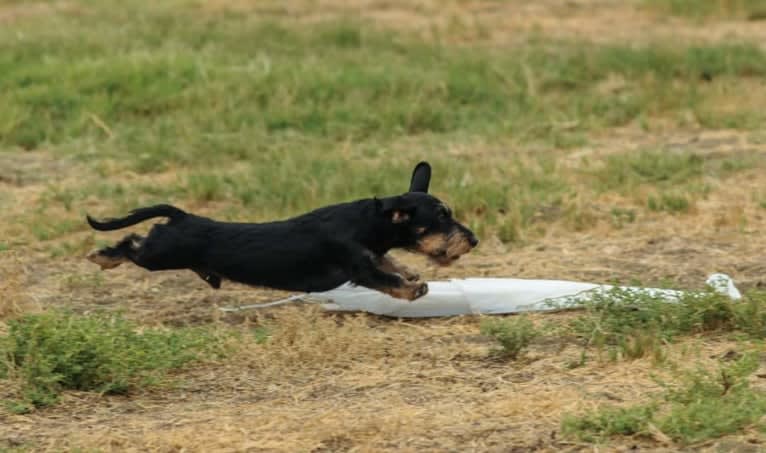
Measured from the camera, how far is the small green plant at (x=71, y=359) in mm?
5941

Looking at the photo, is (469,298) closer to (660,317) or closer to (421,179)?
(421,179)

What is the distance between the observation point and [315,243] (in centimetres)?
702

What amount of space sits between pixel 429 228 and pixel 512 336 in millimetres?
823

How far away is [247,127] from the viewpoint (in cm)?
1155

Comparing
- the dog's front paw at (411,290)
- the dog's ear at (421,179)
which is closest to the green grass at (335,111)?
the dog's ear at (421,179)

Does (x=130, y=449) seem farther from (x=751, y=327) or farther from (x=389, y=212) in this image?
(x=751, y=327)

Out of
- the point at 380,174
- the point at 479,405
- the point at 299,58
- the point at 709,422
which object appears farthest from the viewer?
the point at 299,58

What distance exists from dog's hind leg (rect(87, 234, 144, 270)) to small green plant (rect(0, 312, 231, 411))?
0.93 meters

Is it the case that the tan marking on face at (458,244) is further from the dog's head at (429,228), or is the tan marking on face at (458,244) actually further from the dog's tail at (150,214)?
the dog's tail at (150,214)

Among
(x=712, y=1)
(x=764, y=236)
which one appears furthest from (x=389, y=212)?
(x=712, y=1)

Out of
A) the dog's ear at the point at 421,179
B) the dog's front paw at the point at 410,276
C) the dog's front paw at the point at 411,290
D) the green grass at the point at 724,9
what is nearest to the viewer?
the dog's front paw at the point at 411,290

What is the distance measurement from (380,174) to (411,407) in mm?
4326

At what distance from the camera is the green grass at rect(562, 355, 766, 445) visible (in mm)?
5066

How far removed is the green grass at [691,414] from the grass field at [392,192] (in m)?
0.01
